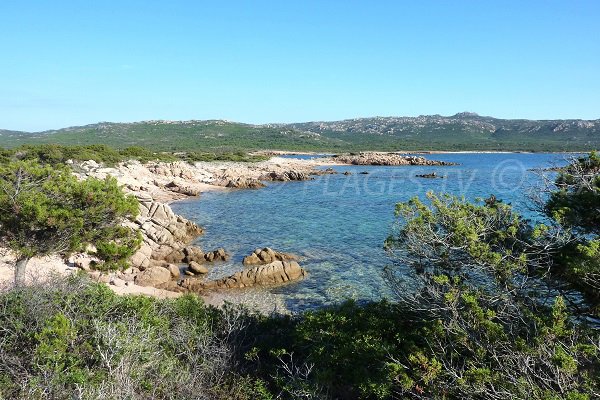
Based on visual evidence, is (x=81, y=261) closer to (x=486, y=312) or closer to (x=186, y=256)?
(x=186, y=256)

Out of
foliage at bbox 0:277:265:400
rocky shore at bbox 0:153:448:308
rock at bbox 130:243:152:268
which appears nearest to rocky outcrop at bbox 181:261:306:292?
rocky shore at bbox 0:153:448:308

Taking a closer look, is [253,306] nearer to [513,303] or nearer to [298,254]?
[298,254]

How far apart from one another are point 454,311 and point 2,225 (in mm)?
12208

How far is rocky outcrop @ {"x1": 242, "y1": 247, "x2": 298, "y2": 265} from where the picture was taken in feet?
72.9

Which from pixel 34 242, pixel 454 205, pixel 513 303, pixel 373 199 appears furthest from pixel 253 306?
pixel 373 199

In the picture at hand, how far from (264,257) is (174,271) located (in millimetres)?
4660

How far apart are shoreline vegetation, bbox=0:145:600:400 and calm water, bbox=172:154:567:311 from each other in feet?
7.21

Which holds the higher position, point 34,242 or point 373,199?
point 34,242

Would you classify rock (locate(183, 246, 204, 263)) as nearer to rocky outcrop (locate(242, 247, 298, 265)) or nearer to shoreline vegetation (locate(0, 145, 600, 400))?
rocky outcrop (locate(242, 247, 298, 265))

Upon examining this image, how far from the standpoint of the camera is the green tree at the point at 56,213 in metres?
11.7

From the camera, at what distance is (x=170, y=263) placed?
2255cm

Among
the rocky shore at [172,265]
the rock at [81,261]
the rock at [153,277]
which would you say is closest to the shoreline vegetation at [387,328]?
the rocky shore at [172,265]

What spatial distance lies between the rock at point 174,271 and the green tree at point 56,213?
22.8 ft

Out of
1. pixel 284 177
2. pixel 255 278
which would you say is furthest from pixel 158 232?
pixel 284 177
